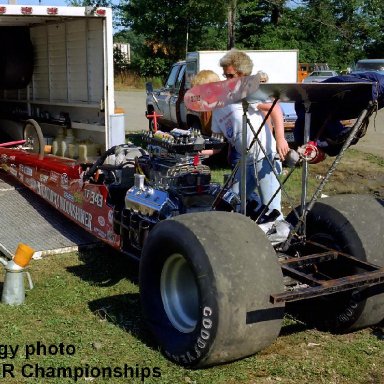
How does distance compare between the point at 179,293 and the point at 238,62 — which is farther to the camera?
the point at 238,62

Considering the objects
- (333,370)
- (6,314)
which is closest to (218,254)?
(333,370)

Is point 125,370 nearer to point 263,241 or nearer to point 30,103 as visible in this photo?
point 263,241

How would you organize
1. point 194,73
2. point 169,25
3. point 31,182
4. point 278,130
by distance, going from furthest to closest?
point 169,25 → point 194,73 → point 31,182 → point 278,130

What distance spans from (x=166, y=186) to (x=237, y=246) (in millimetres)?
1694

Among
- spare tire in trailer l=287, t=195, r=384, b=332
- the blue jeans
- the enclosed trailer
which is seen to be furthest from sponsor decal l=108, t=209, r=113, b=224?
the enclosed trailer

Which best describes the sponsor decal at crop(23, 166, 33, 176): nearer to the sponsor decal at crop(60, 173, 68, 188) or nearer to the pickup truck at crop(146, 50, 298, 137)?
the sponsor decal at crop(60, 173, 68, 188)

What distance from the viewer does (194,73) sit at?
1273cm

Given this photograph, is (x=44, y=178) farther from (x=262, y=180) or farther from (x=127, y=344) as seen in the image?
(x=127, y=344)

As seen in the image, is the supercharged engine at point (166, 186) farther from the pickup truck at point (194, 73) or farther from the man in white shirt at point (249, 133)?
the pickup truck at point (194, 73)

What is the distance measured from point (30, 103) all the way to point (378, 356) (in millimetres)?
8594

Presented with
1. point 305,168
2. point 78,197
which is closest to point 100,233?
point 78,197

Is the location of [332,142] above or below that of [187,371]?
above

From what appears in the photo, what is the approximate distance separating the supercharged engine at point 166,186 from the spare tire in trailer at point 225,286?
3.58 ft

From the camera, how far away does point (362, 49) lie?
153 feet
